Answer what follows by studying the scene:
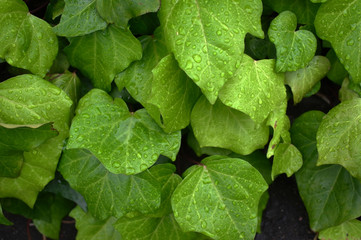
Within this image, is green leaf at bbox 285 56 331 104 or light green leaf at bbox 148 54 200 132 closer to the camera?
Answer: light green leaf at bbox 148 54 200 132

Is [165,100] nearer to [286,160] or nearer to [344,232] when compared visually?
[286,160]

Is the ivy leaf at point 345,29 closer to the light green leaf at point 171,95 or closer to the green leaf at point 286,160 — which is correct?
the green leaf at point 286,160

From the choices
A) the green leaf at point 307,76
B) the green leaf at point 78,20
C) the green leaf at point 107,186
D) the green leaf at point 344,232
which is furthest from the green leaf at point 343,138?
the green leaf at point 78,20

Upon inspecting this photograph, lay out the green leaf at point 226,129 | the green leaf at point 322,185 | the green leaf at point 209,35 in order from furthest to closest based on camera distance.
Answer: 1. the green leaf at point 322,185
2. the green leaf at point 226,129
3. the green leaf at point 209,35

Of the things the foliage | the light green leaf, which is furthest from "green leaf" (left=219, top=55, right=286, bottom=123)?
the light green leaf

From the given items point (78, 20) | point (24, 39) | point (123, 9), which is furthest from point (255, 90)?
point (24, 39)

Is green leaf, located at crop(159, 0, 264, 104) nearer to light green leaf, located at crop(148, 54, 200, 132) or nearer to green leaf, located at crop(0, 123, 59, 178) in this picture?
light green leaf, located at crop(148, 54, 200, 132)

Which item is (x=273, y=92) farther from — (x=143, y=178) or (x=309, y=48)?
(x=143, y=178)
